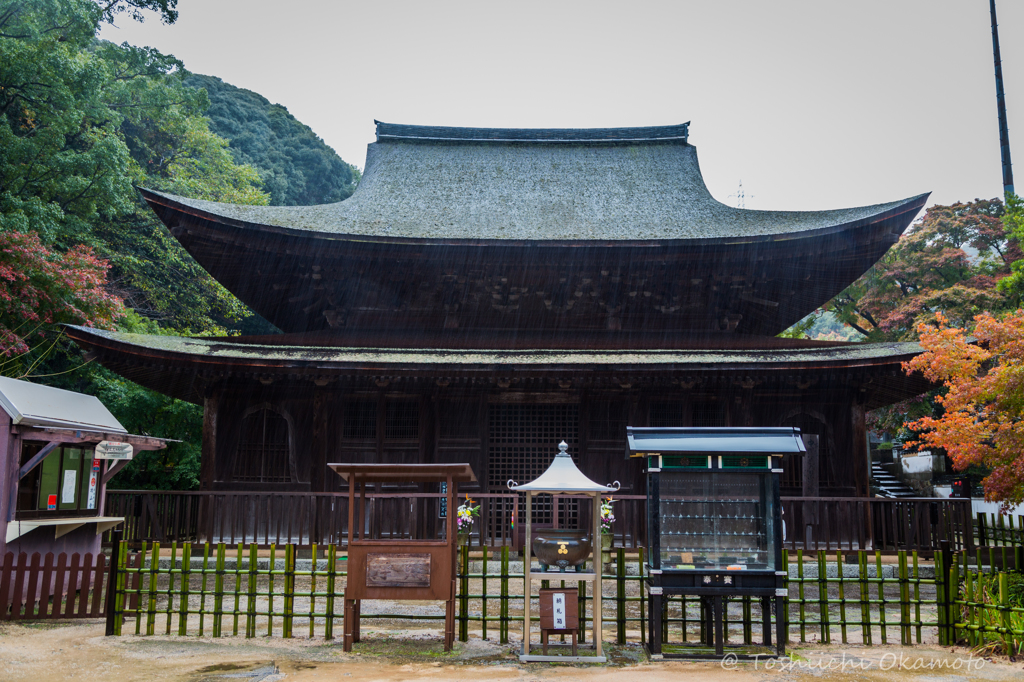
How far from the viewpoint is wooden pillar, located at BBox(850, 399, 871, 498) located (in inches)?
502

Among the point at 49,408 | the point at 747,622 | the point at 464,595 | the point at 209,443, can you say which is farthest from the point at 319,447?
the point at 747,622

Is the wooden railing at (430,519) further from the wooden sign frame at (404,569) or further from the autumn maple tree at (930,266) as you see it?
the autumn maple tree at (930,266)

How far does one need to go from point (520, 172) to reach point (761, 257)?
276 inches

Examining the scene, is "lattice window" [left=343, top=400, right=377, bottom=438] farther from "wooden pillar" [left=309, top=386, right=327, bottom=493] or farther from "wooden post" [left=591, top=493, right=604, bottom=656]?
"wooden post" [left=591, top=493, right=604, bottom=656]

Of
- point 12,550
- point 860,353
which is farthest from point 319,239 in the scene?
point 860,353

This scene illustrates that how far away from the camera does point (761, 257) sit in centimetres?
1329

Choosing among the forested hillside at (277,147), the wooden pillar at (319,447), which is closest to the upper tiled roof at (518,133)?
the wooden pillar at (319,447)

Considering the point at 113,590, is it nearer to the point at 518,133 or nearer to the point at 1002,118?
the point at 518,133

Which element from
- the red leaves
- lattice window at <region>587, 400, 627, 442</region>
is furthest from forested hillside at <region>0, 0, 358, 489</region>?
lattice window at <region>587, 400, 627, 442</region>

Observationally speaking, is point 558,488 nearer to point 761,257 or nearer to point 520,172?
point 761,257

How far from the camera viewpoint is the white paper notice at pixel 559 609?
7.42 meters

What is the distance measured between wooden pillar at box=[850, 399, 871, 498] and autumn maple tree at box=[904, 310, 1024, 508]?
203cm

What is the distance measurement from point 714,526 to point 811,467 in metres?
6.16

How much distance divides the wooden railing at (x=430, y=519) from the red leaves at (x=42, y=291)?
5.44m
